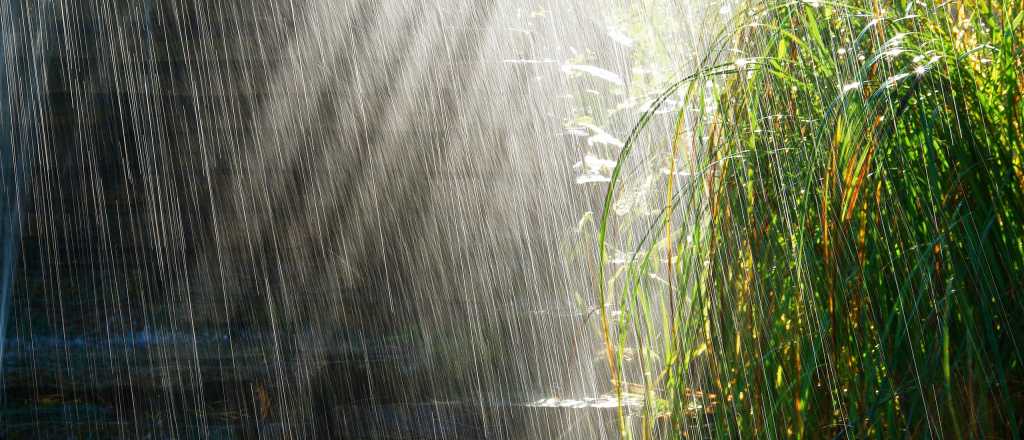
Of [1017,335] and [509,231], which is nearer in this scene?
[1017,335]

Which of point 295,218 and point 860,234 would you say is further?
point 295,218

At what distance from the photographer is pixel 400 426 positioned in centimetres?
301

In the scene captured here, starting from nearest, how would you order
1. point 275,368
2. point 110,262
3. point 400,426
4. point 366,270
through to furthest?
point 400,426 < point 275,368 < point 110,262 < point 366,270

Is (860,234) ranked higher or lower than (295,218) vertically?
lower

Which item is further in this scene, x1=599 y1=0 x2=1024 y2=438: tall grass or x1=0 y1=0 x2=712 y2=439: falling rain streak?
x1=0 y1=0 x2=712 y2=439: falling rain streak

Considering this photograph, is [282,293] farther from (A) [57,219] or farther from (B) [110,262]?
(A) [57,219]

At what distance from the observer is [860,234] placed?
3.65 ft

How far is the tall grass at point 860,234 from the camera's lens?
103 cm

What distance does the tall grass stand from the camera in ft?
3.38

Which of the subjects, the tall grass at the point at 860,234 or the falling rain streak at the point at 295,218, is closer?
the tall grass at the point at 860,234

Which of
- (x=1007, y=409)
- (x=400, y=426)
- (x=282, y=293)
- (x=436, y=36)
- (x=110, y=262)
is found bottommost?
(x=400, y=426)

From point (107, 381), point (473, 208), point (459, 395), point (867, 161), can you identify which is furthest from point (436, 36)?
point (867, 161)

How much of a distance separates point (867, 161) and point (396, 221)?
2913 millimetres

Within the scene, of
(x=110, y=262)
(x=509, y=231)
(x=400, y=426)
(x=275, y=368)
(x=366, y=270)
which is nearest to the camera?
(x=400, y=426)
